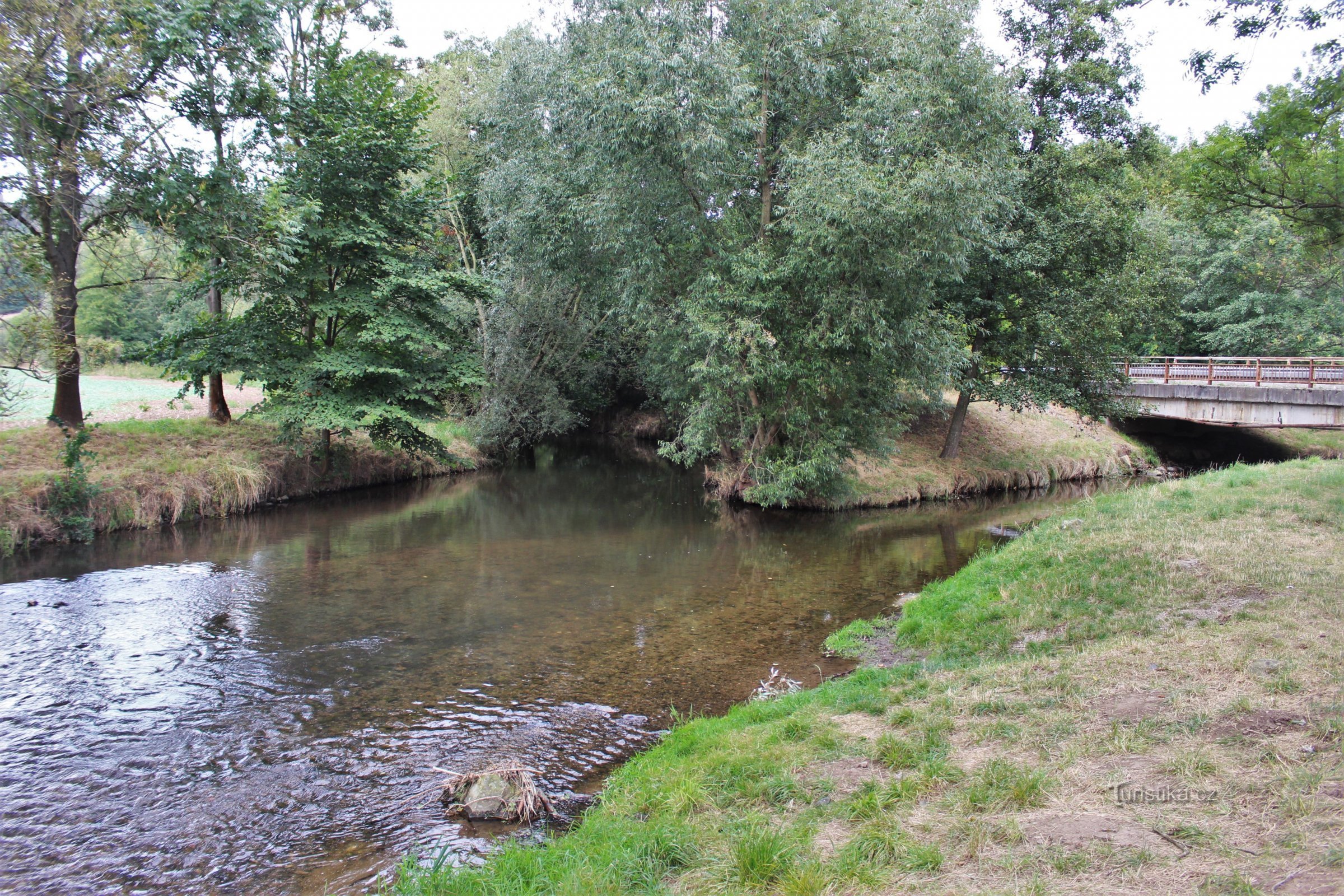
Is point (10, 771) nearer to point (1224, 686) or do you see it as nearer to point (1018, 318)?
point (1224, 686)

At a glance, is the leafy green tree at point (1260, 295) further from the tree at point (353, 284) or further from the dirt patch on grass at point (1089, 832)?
the dirt patch on grass at point (1089, 832)

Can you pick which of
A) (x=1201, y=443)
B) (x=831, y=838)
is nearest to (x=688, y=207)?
(x=831, y=838)

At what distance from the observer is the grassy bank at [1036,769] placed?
383cm

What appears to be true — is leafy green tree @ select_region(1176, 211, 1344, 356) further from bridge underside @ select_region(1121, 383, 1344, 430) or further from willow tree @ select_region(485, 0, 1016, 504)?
willow tree @ select_region(485, 0, 1016, 504)

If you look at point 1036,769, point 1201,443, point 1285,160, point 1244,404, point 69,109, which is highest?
point 69,109

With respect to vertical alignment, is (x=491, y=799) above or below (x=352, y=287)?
below

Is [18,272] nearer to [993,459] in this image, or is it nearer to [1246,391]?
[993,459]

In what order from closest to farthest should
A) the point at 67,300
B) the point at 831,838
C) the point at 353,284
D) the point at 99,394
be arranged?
the point at 831,838 < the point at 67,300 < the point at 353,284 < the point at 99,394

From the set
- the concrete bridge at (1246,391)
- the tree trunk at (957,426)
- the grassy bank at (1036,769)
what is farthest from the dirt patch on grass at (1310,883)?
the concrete bridge at (1246,391)

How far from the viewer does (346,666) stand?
30.7 ft

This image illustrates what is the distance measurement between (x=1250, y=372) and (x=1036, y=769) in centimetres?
2726

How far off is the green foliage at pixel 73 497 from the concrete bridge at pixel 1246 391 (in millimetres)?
27551

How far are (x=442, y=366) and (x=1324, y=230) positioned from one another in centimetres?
1945

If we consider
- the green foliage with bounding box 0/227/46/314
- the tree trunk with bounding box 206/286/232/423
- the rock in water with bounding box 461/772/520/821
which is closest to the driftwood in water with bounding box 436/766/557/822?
the rock in water with bounding box 461/772/520/821
